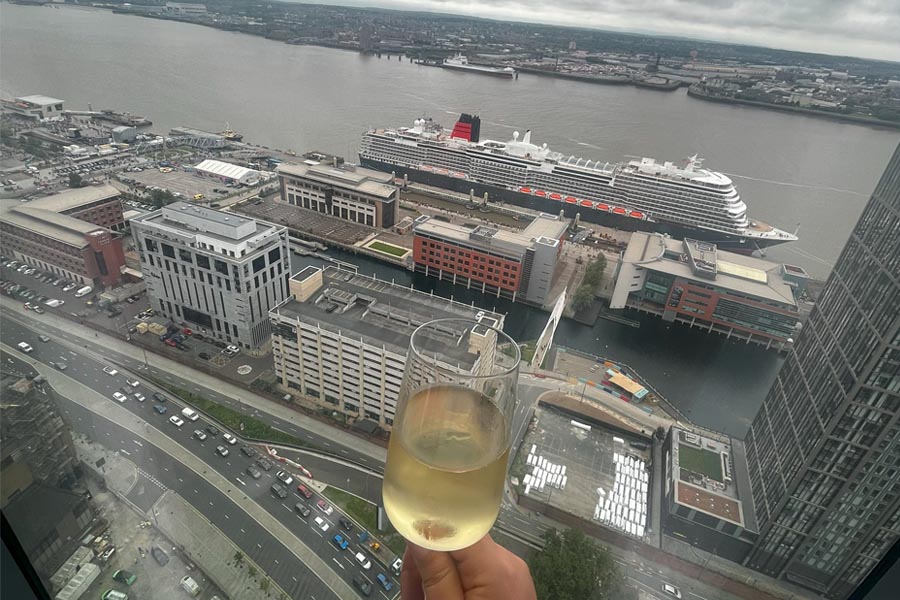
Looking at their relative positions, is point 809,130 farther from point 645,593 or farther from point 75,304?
point 75,304

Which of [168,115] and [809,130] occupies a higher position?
[809,130]

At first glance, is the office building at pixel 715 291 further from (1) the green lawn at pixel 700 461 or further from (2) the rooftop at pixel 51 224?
(2) the rooftop at pixel 51 224

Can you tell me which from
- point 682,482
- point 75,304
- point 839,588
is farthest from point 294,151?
point 839,588

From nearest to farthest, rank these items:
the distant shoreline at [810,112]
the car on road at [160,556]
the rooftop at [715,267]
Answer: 1. the car on road at [160,556]
2. the distant shoreline at [810,112]
3. the rooftop at [715,267]

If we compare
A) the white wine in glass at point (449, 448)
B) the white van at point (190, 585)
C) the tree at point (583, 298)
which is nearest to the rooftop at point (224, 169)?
the tree at point (583, 298)

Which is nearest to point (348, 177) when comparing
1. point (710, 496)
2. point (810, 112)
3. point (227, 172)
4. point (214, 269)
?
point (227, 172)

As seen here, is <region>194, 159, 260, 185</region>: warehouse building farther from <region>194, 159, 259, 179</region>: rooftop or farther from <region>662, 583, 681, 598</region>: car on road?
<region>662, 583, 681, 598</region>: car on road

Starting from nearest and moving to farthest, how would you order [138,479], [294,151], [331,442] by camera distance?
[138,479]
[331,442]
[294,151]
